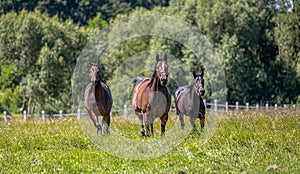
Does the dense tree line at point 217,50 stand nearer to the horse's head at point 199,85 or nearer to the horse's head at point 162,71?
the horse's head at point 199,85

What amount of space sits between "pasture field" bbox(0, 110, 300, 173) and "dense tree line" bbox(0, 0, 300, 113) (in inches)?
1210

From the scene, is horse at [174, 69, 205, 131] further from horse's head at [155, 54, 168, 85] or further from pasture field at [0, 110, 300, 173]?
horse's head at [155, 54, 168, 85]

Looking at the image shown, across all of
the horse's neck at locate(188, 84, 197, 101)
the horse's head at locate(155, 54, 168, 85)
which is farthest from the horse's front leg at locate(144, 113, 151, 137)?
the horse's neck at locate(188, 84, 197, 101)

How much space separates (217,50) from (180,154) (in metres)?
36.7

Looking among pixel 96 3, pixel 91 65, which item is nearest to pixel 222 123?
pixel 91 65

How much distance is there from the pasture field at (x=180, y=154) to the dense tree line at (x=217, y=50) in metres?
30.7

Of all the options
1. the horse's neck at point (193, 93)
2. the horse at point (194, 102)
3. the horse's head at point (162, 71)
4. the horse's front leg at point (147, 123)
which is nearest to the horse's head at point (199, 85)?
the horse at point (194, 102)

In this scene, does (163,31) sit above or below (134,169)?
above

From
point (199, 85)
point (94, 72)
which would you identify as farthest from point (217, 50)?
point (94, 72)

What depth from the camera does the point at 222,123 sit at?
15.3 metres

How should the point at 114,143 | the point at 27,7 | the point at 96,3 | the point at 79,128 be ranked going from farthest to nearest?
the point at 96,3
the point at 27,7
the point at 79,128
the point at 114,143

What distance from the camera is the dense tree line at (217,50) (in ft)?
154

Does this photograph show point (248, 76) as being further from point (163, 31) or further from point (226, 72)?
point (163, 31)

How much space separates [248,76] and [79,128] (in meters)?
33.3
